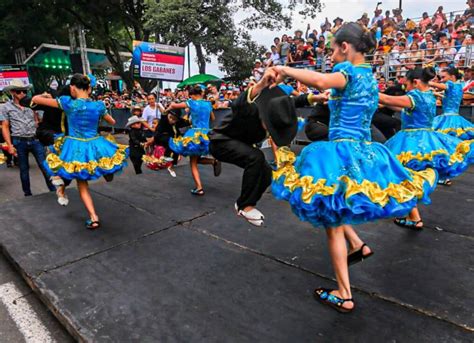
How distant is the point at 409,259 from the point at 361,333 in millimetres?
1391

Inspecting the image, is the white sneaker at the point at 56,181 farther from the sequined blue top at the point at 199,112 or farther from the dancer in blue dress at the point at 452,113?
the dancer in blue dress at the point at 452,113

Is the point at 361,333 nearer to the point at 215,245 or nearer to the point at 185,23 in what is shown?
the point at 215,245

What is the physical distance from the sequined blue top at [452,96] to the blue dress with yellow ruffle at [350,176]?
15.2 ft

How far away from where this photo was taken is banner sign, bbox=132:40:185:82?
809 centimetres

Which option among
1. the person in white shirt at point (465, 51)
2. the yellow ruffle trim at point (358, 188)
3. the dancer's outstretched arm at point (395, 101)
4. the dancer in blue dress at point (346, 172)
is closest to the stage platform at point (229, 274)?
the dancer in blue dress at point (346, 172)

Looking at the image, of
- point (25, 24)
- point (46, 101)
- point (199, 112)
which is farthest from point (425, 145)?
point (25, 24)

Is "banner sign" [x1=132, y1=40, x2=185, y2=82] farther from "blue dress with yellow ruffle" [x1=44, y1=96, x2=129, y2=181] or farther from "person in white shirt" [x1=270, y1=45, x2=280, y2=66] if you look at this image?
"person in white shirt" [x1=270, y1=45, x2=280, y2=66]

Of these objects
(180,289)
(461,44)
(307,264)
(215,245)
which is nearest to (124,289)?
(180,289)

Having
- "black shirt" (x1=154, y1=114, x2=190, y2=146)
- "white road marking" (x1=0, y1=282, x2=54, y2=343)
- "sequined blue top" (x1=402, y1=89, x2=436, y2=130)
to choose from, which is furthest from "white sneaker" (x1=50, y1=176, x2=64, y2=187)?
"sequined blue top" (x1=402, y1=89, x2=436, y2=130)

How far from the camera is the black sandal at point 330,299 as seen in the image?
107 inches

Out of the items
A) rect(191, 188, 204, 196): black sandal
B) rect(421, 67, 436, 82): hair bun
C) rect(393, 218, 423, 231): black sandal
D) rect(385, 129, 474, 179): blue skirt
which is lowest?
rect(191, 188, 204, 196): black sandal

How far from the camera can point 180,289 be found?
3.12 meters

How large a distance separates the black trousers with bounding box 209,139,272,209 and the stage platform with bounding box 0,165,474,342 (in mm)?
748

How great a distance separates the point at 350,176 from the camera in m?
2.45
